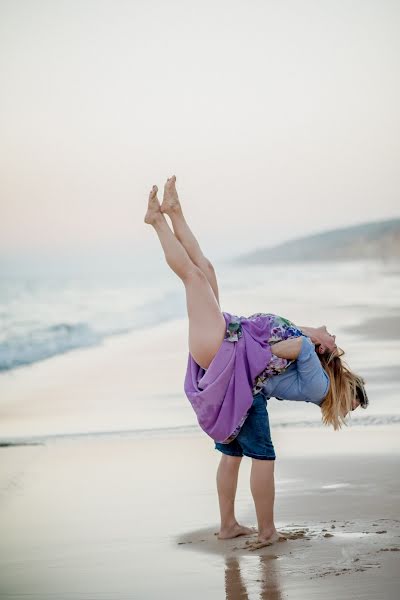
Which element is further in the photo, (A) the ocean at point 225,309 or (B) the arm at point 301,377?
(A) the ocean at point 225,309

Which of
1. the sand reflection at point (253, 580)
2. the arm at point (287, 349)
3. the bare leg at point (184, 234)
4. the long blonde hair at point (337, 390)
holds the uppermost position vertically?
the bare leg at point (184, 234)

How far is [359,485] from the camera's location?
22.4 feet

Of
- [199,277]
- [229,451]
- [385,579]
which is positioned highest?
[199,277]

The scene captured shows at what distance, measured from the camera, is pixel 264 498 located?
5.74 meters

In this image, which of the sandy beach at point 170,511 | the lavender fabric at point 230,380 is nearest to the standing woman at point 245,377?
the lavender fabric at point 230,380

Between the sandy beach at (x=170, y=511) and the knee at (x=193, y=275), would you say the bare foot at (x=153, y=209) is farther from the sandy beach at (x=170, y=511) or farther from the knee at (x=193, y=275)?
the sandy beach at (x=170, y=511)

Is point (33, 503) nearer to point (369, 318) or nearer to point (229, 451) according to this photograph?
point (229, 451)

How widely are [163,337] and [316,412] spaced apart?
818 centimetres

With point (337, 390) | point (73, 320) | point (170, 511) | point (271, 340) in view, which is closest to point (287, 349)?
point (271, 340)

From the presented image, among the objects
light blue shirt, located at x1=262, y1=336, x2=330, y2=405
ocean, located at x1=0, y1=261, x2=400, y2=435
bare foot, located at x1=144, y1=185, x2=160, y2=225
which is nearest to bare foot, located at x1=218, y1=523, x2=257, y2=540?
light blue shirt, located at x1=262, y1=336, x2=330, y2=405

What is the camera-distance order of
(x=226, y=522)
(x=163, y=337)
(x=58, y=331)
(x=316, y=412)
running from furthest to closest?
(x=58, y=331) < (x=163, y=337) < (x=316, y=412) < (x=226, y=522)

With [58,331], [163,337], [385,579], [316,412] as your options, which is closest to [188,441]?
[316,412]

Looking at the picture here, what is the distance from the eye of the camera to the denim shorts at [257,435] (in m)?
5.81

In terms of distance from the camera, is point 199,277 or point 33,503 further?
point 33,503
